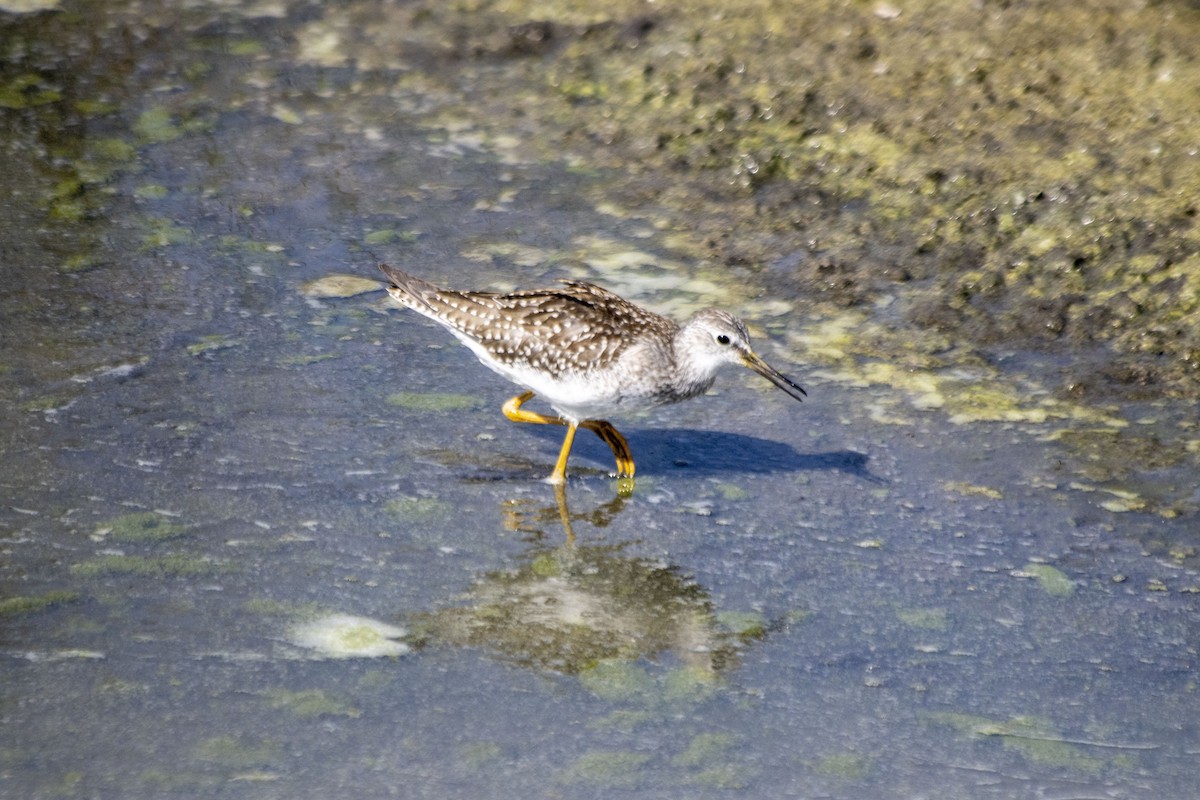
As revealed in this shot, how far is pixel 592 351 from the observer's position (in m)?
6.55

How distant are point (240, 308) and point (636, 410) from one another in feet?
7.55

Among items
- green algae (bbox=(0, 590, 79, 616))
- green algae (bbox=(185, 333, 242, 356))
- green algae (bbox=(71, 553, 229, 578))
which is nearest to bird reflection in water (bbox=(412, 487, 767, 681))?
green algae (bbox=(71, 553, 229, 578))

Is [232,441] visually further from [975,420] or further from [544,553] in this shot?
[975,420]

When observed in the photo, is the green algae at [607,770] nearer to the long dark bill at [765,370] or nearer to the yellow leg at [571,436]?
the yellow leg at [571,436]

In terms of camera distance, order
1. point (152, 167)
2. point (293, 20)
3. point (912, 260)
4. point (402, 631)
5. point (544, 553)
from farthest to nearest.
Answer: point (293, 20)
point (152, 167)
point (912, 260)
point (544, 553)
point (402, 631)

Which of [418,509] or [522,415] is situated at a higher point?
[522,415]

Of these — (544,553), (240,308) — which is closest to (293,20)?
(240,308)

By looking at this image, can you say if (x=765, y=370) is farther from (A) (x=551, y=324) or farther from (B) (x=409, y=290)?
(B) (x=409, y=290)

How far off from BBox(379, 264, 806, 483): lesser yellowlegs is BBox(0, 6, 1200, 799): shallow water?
0.28m

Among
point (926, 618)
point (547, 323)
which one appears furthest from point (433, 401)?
point (926, 618)

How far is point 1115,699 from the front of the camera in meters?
5.11

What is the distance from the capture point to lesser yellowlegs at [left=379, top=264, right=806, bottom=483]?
255 inches

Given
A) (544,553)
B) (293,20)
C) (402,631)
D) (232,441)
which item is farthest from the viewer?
(293,20)

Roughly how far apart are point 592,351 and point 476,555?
1218 mm
